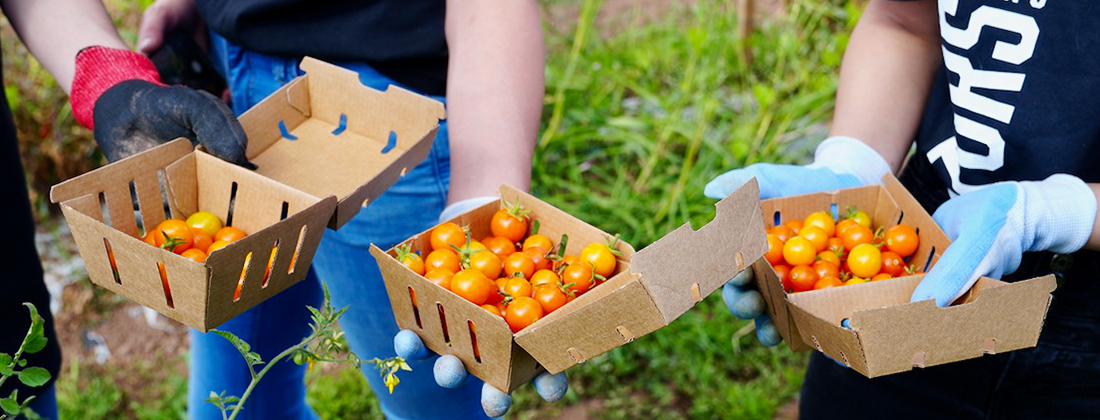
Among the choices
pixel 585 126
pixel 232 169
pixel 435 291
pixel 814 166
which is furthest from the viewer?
pixel 585 126

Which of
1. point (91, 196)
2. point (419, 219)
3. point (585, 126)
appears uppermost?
point (91, 196)

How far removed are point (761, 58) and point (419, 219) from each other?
259cm

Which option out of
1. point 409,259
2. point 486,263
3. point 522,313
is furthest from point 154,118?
point 522,313

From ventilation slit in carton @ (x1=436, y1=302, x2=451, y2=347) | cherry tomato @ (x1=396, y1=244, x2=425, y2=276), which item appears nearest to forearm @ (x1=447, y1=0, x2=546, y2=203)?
cherry tomato @ (x1=396, y1=244, x2=425, y2=276)

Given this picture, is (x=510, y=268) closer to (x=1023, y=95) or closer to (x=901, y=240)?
(x=901, y=240)

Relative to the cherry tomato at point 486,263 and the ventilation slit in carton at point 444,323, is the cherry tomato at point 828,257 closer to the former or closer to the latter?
the cherry tomato at point 486,263

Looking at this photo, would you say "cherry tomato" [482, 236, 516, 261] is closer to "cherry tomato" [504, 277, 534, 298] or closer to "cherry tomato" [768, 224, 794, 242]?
"cherry tomato" [504, 277, 534, 298]

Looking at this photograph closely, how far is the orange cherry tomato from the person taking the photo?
147 centimetres

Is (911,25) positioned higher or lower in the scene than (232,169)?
higher

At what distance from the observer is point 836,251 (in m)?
1.71

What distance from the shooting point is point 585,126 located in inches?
152

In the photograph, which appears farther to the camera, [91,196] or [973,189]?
[973,189]

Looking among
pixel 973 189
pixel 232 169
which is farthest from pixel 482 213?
pixel 973 189

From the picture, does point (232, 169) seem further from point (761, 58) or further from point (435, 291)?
point (761, 58)
